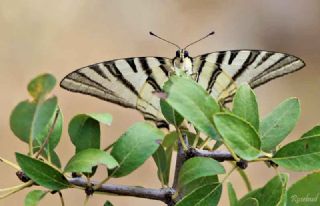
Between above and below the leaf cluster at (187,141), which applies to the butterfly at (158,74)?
above

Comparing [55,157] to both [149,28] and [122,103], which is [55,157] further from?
[149,28]

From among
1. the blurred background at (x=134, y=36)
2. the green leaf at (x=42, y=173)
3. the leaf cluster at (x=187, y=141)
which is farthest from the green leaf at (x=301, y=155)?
the blurred background at (x=134, y=36)

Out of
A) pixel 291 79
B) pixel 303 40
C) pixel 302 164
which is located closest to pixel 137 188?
pixel 302 164

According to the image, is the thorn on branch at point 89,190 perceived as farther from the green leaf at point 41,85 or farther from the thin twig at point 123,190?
the green leaf at point 41,85

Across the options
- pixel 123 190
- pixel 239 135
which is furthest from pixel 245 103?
pixel 123 190

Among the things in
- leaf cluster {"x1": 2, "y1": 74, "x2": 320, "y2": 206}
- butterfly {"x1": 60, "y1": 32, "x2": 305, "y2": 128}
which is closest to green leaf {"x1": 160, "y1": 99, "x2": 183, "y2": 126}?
leaf cluster {"x1": 2, "y1": 74, "x2": 320, "y2": 206}
